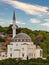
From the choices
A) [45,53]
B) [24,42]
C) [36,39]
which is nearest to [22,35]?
[24,42]

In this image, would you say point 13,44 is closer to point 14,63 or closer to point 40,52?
point 40,52

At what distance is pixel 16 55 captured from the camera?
53.2m

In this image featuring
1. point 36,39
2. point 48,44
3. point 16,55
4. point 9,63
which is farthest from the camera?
point 36,39

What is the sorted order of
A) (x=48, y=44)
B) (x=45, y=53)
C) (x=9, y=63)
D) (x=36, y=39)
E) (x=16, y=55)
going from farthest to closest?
(x=36, y=39), (x=48, y=44), (x=45, y=53), (x=16, y=55), (x=9, y=63)

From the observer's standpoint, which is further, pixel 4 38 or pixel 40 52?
pixel 4 38

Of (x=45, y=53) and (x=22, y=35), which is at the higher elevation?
(x=22, y=35)

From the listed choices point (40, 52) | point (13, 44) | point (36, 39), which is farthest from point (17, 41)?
point (36, 39)

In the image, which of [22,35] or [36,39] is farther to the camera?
[36,39]

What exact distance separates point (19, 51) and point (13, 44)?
147 centimetres

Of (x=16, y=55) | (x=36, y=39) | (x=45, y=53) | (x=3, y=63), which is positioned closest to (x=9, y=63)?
(x=3, y=63)

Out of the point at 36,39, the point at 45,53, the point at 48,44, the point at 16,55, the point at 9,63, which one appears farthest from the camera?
the point at 36,39

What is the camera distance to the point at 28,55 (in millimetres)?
53531

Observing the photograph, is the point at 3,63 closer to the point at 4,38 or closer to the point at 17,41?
the point at 17,41

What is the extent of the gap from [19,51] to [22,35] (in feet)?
8.99
